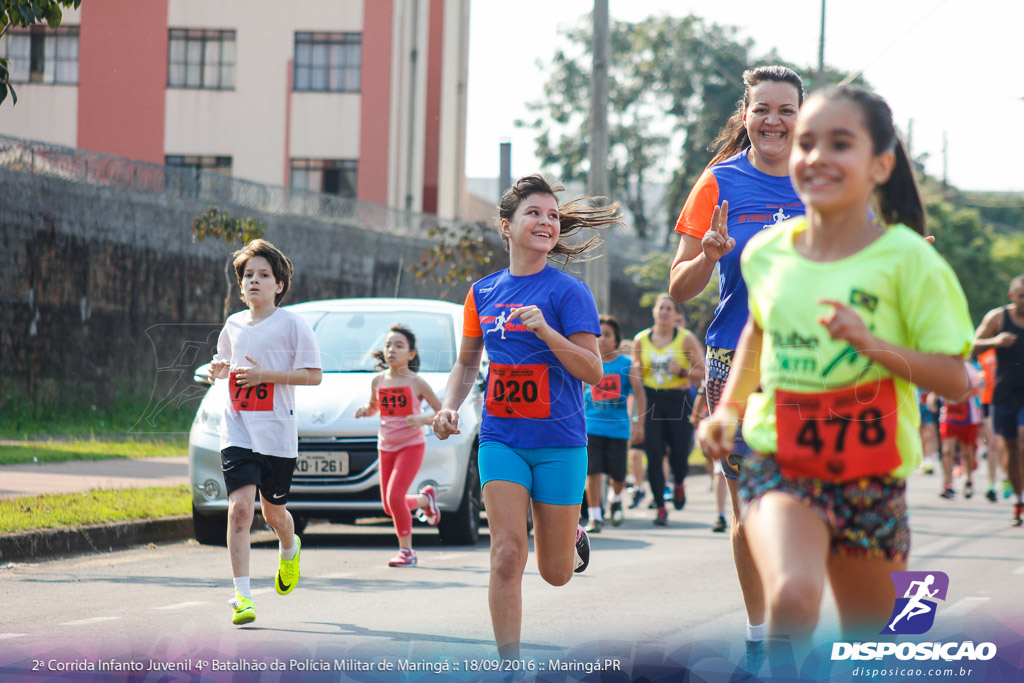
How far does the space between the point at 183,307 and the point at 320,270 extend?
4.03m

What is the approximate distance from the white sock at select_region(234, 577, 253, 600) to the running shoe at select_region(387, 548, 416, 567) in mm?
2578

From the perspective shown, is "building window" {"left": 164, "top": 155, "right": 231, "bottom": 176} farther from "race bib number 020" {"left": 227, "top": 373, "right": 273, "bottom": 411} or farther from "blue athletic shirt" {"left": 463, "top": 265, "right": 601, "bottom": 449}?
"blue athletic shirt" {"left": 463, "top": 265, "right": 601, "bottom": 449}

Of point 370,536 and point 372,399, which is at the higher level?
point 372,399

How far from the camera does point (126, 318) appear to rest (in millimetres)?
20156

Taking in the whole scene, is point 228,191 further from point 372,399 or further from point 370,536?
point 372,399

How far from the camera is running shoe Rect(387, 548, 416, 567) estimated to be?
30.3 ft

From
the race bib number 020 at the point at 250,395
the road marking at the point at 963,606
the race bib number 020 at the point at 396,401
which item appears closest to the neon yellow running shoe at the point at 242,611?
the race bib number 020 at the point at 250,395

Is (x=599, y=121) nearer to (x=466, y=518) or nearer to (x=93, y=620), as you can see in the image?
(x=466, y=518)

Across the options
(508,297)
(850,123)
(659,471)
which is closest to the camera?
(850,123)

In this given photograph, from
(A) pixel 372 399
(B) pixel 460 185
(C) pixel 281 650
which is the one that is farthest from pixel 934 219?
(C) pixel 281 650

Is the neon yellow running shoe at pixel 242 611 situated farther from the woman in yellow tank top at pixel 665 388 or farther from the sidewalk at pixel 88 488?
the woman in yellow tank top at pixel 665 388

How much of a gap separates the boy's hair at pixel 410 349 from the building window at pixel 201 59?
23.8 metres

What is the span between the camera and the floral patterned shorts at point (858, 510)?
328cm

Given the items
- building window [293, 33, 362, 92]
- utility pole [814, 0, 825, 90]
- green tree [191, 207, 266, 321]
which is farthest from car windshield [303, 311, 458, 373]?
building window [293, 33, 362, 92]
